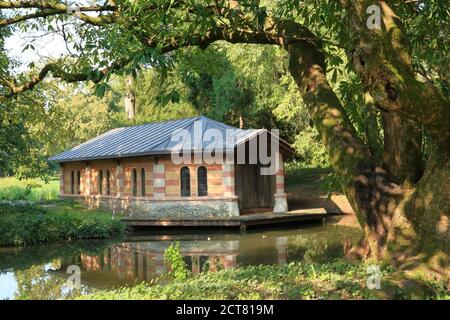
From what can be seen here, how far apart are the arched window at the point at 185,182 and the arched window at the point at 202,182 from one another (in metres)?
0.47

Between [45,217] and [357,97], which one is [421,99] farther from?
[45,217]

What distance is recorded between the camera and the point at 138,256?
50.9 feet

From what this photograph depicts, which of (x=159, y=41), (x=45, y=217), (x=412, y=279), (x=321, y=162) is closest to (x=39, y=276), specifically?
(x=45, y=217)

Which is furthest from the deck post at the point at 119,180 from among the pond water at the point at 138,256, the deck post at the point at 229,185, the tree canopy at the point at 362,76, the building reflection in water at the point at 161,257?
the tree canopy at the point at 362,76

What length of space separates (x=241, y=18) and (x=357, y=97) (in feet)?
9.19

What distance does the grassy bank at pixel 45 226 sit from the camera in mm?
17672

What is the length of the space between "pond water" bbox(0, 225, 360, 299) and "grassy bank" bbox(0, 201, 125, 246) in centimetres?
50

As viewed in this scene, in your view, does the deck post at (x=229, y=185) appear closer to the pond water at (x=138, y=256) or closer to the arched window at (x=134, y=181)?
the pond water at (x=138, y=256)

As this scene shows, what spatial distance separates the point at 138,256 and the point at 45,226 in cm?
480

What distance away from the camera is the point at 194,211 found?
23.4 meters

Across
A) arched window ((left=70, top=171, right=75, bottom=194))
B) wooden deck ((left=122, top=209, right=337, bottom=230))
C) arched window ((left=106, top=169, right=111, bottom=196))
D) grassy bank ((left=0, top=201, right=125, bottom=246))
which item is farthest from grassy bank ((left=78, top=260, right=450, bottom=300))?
arched window ((left=70, top=171, right=75, bottom=194))

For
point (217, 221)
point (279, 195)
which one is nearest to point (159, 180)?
point (217, 221)

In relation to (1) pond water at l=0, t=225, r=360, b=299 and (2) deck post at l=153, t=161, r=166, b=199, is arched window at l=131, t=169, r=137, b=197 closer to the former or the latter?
(2) deck post at l=153, t=161, r=166, b=199

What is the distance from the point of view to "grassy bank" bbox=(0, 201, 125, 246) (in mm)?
17672
